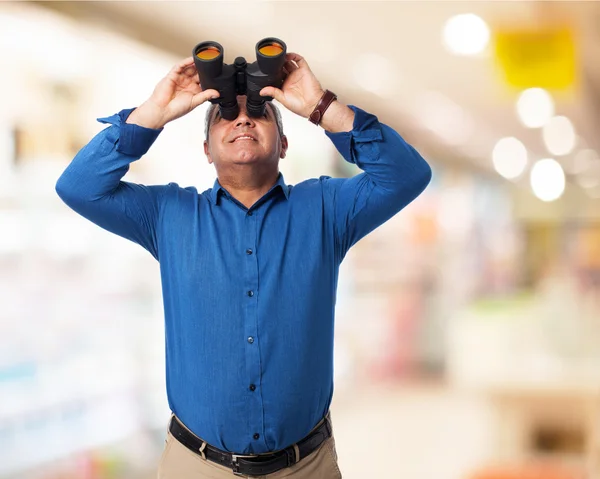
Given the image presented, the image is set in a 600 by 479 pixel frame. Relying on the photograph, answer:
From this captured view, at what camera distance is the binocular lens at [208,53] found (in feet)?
5.57

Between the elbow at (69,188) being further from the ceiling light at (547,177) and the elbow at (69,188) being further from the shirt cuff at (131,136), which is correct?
the ceiling light at (547,177)

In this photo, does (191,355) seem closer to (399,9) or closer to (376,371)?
(399,9)

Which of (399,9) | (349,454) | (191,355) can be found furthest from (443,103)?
(191,355)

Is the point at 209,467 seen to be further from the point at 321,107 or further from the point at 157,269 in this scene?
the point at 157,269

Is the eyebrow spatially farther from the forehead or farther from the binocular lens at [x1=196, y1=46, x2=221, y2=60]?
the binocular lens at [x1=196, y1=46, x2=221, y2=60]

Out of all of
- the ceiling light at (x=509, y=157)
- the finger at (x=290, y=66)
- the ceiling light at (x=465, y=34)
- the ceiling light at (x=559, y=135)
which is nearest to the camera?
the finger at (x=290, y=66)

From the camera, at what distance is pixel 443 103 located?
8.53m

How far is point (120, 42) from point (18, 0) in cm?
89

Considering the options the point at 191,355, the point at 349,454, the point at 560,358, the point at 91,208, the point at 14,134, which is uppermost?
the point at 14,134

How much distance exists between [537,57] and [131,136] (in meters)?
3.99

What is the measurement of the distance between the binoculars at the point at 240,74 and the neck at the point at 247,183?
4.9 inches

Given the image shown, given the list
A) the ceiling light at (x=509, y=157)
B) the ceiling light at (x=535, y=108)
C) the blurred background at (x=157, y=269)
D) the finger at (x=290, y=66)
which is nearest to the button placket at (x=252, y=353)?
the finger at (x=290, y=66)

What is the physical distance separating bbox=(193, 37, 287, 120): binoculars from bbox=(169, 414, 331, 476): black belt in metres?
0.71

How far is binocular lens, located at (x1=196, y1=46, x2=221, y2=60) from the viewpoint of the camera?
5.57 ft
